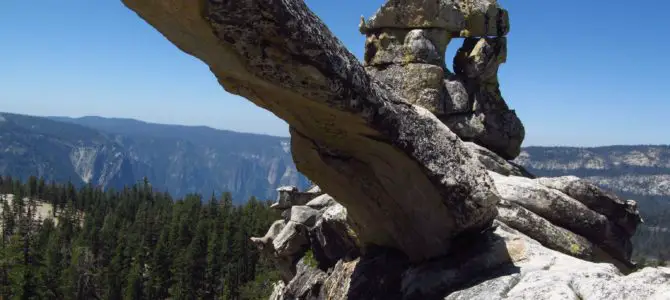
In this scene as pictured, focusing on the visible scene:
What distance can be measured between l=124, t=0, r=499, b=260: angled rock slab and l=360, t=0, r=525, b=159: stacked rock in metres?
11.5

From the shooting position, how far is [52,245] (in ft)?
411

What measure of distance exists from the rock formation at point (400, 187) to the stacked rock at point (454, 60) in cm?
18

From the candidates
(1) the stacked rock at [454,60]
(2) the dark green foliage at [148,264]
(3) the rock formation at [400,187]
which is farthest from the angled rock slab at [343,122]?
(2) the dark green foliage at [148,264]

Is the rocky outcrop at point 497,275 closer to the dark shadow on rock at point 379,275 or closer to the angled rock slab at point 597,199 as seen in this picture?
the dark shadow on rock at point 379,275

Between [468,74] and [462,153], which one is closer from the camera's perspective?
[462,153]

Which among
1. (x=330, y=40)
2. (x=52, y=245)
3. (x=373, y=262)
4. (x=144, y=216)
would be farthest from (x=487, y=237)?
(x=144, y=216)

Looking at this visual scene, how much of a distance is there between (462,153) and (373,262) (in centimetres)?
607

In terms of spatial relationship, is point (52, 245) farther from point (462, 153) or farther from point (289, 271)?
point (462, 153)

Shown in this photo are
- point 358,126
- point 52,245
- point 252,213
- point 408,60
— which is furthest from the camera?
point 252,213

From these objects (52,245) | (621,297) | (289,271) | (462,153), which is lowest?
(52,245)

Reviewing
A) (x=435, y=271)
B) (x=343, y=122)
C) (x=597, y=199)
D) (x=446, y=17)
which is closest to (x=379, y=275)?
(x=435, y=271)

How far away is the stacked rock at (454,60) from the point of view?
3108 centimetres

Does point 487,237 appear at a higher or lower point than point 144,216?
higher

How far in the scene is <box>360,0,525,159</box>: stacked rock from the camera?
3108 cm
